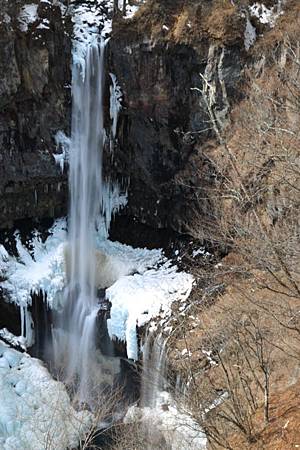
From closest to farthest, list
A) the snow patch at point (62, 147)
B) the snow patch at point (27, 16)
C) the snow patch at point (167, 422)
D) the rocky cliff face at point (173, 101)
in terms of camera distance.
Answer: the snow patch at point (167, 422) < the rocky cliff face at point (173, 101) < the snow patch at point (27, 16) < the snow patch at point (62, 147)

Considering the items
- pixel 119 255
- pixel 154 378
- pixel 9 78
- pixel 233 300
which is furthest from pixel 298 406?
pixel 9 78

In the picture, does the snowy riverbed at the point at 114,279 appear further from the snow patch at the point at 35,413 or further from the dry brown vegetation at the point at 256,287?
the snow patch at the point at 35,413

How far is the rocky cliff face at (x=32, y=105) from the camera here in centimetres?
1578

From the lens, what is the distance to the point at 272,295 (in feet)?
37.6

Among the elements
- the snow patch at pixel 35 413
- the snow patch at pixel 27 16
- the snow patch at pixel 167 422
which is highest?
the snow patch at pixel 27 16

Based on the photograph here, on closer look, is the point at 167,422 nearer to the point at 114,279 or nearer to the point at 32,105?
the point at 114,279

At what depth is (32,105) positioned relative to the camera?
16719 mm

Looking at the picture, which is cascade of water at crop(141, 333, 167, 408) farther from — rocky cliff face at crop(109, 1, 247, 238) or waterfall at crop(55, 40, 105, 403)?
rocky cliff face at crop(109, 1, 247, 238)

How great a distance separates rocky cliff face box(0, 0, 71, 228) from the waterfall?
21.0 inches

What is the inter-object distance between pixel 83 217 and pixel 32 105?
12.7 ft

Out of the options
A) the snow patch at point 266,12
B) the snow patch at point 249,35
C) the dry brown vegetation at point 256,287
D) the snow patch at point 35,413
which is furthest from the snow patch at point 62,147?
the snow patch at point 266,12

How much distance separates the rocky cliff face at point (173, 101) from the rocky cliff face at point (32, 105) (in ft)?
5.89

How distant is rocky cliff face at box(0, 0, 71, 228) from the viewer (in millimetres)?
15781

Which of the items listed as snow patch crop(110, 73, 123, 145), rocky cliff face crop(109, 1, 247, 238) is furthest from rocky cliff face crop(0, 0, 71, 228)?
rocky cliff face crop(109, 1, 247, 238)
